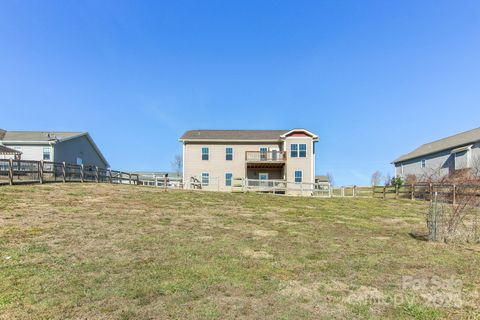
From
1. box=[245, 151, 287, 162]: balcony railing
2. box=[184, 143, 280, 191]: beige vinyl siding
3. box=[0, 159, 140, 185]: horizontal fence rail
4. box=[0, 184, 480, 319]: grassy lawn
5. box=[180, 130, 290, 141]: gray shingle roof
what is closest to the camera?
box=[0, 184, 480, 319]: grassy lawn

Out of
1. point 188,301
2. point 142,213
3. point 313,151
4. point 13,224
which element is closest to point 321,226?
point 142,213

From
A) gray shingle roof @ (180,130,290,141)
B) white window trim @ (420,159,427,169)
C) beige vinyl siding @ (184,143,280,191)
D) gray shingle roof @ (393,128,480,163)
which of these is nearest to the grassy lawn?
beige vinyl siding @ (184,143,280,191)

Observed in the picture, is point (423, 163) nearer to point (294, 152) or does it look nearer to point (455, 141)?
Answer: point (455, 141)

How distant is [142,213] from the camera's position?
11.3 metres

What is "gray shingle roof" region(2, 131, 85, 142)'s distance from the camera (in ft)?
94.9

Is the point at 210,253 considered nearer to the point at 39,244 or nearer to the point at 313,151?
the point at 39,244

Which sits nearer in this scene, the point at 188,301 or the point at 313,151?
the point at 188,301

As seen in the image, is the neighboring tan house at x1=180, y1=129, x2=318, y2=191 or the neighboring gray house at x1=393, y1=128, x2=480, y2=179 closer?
the neighboring gray house at x1=393, y1=128, x2=480, y2=179

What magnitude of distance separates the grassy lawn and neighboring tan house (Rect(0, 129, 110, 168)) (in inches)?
793

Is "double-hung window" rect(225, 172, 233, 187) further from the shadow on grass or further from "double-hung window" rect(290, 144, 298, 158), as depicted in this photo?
the shadow on grass

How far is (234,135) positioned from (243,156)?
2495 millimetres

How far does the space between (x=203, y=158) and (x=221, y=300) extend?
25755 mm

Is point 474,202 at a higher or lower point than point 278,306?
higher

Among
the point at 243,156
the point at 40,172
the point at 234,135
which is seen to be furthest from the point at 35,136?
the point at 243,156
